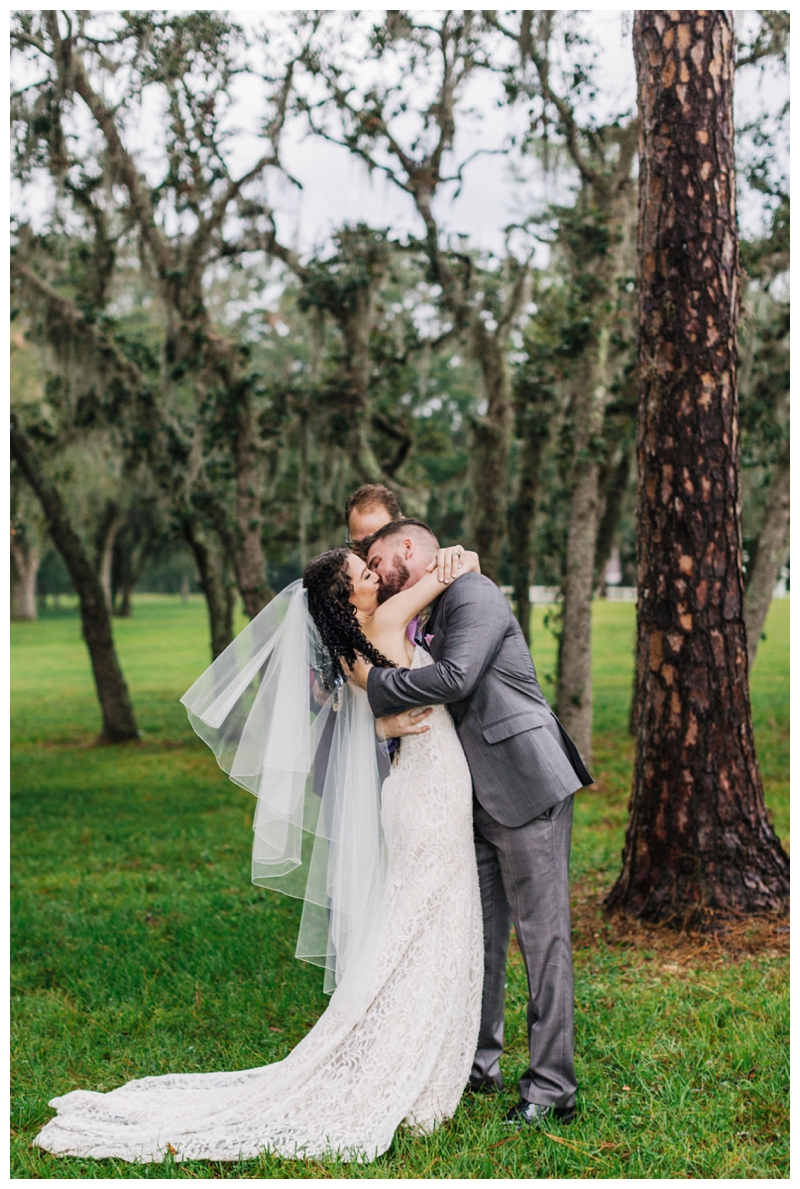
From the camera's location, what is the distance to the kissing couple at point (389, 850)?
10.3 feet

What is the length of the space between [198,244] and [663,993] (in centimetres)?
835

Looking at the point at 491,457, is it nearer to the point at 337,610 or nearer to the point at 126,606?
the point at 337,610

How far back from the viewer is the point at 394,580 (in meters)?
3.46

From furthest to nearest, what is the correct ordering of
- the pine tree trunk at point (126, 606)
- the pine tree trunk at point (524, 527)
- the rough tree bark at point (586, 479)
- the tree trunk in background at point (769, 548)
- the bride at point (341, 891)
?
the pine tree trunk at point (126, 606) < the pine tree trunk at point (524, 527) < the tree trunk in background at point (769, 548) < the rough tree bark at point (586, 479) < the bride at point (341, 891)

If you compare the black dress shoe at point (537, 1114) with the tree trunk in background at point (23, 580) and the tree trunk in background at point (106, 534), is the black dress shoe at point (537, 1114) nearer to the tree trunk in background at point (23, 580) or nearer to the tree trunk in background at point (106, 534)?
the tree trunk in background at point (106, 534)

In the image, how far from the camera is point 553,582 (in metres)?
10.9

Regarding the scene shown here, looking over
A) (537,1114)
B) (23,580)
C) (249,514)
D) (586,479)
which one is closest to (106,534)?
(23,580)

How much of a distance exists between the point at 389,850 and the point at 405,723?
18.1 inches

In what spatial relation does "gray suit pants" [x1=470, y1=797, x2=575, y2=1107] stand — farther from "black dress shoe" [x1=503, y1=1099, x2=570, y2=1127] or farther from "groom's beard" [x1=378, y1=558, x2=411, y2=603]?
"groom's beard" [x1=378, y1=558, x2=411, y2=603]

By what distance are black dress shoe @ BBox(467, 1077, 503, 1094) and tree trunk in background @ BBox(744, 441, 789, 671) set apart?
632 cm

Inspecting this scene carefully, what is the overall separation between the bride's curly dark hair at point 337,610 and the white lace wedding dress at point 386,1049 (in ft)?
1.14

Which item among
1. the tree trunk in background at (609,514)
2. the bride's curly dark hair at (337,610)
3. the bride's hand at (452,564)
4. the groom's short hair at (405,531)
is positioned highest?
the tree trunk in background at (609,514)

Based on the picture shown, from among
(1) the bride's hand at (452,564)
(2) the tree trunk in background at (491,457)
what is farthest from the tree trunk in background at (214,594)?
(1) the bride's hand at (452,564)

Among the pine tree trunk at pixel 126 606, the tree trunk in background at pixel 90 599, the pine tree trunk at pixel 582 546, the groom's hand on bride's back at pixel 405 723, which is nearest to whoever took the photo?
the groom's hand on bride's back at pixel 405 723
